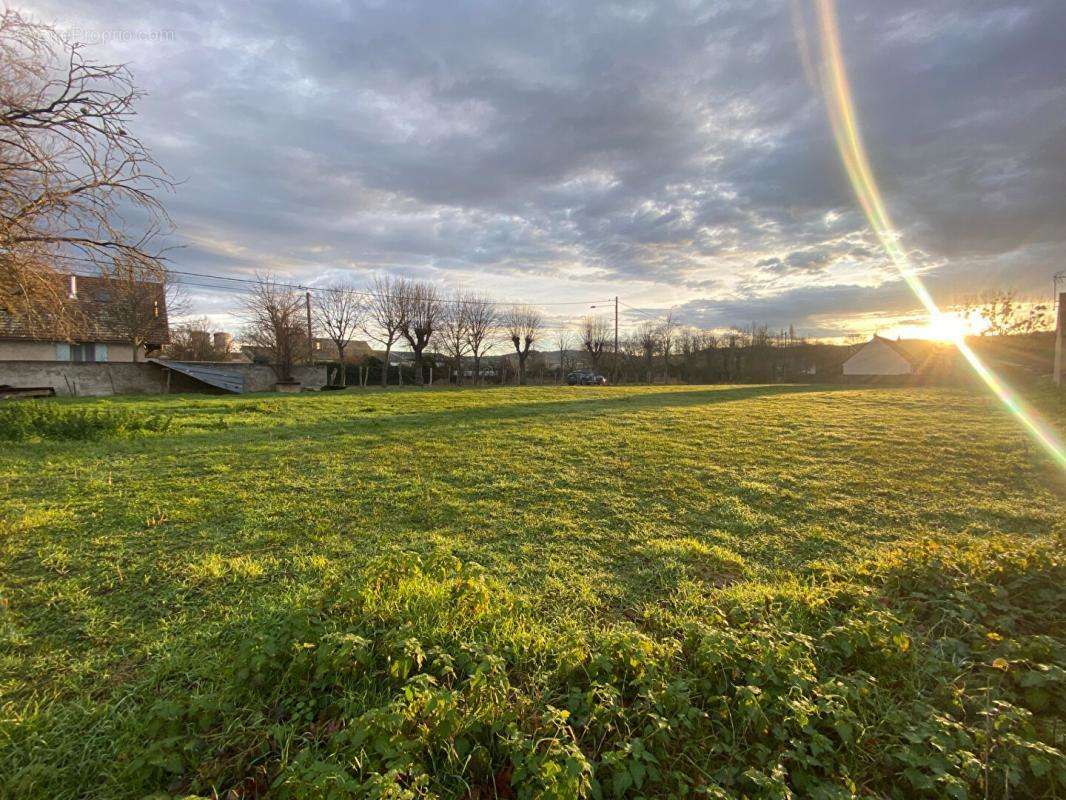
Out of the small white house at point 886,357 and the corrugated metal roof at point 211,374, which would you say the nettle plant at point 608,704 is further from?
the small white house at point 886,357

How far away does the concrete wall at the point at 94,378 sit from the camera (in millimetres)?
17938

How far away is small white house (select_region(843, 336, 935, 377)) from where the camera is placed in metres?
36.5

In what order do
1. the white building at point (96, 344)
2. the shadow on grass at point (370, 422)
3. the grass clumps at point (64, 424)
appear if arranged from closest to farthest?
the grass clumps at point (64, 424)
the shadow on grass at point (370, 422)
the white building at point (96, 344)

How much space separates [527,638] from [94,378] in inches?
986

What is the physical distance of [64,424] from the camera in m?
7.49

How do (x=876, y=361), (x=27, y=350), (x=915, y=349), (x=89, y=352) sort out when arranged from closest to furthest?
(x=27, y=350) < (x=89, y=352) < (x=915, y=349) < (x=876, y=361)

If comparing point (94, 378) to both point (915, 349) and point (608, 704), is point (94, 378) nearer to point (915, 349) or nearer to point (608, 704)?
point (608, 704)

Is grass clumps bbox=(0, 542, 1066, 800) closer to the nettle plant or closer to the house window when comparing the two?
the nettle plant

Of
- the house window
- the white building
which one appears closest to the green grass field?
the white building

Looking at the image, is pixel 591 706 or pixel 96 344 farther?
pixel 96 344

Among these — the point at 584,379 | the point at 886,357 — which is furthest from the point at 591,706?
the point at 886,357

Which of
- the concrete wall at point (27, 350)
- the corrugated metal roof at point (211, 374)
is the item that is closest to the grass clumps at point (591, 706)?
the corrugated metal roof at point (211, 374)

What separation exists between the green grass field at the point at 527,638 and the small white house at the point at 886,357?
40.0m

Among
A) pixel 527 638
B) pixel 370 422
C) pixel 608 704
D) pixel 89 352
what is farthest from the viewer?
pixel 89 352
